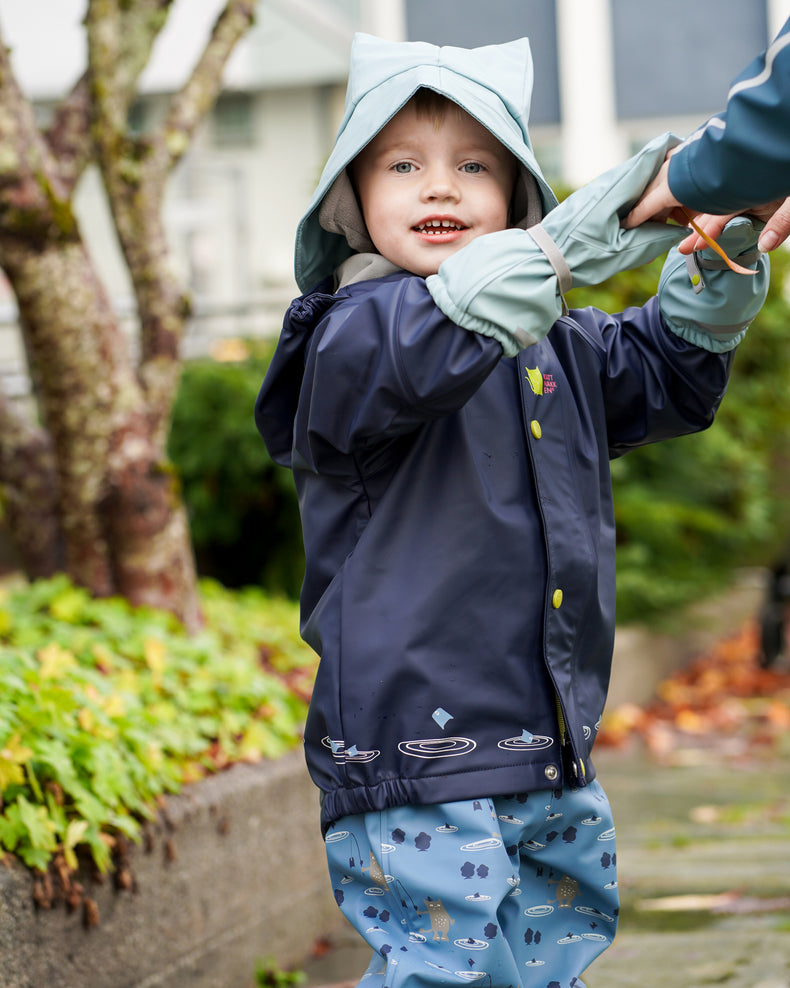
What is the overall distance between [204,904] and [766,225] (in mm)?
1834

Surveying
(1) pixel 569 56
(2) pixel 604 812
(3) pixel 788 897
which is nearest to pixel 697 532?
(3) pixel 788 897

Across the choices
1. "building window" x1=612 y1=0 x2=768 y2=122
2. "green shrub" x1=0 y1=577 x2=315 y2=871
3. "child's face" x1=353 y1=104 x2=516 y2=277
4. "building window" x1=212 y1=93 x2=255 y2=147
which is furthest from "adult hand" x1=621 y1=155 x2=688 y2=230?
"building window" x1=612 y1=0 x2=768 y2=122

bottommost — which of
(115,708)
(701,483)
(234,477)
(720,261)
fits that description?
(701,483)

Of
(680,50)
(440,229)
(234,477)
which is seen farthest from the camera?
(680,50)

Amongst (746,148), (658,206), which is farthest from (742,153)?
(658,206)

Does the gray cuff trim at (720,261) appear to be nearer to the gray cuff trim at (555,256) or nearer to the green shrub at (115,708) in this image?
the gray cuff trim at (555,256)

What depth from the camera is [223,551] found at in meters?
6.17

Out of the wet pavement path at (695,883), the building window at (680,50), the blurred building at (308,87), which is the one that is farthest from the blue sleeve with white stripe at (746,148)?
the building window at (680,50)

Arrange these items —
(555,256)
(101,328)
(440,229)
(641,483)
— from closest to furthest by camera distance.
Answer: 1. (555,256)
2. (440,229)
3. (101,328)
4. (641,483)

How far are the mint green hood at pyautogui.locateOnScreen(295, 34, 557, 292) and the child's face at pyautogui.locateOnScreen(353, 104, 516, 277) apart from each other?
0.17 feet

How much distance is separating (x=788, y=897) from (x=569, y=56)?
10124 mm

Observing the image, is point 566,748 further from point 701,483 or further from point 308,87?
point 308,87

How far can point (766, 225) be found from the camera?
176cm

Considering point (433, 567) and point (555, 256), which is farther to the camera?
point (433, 567)
